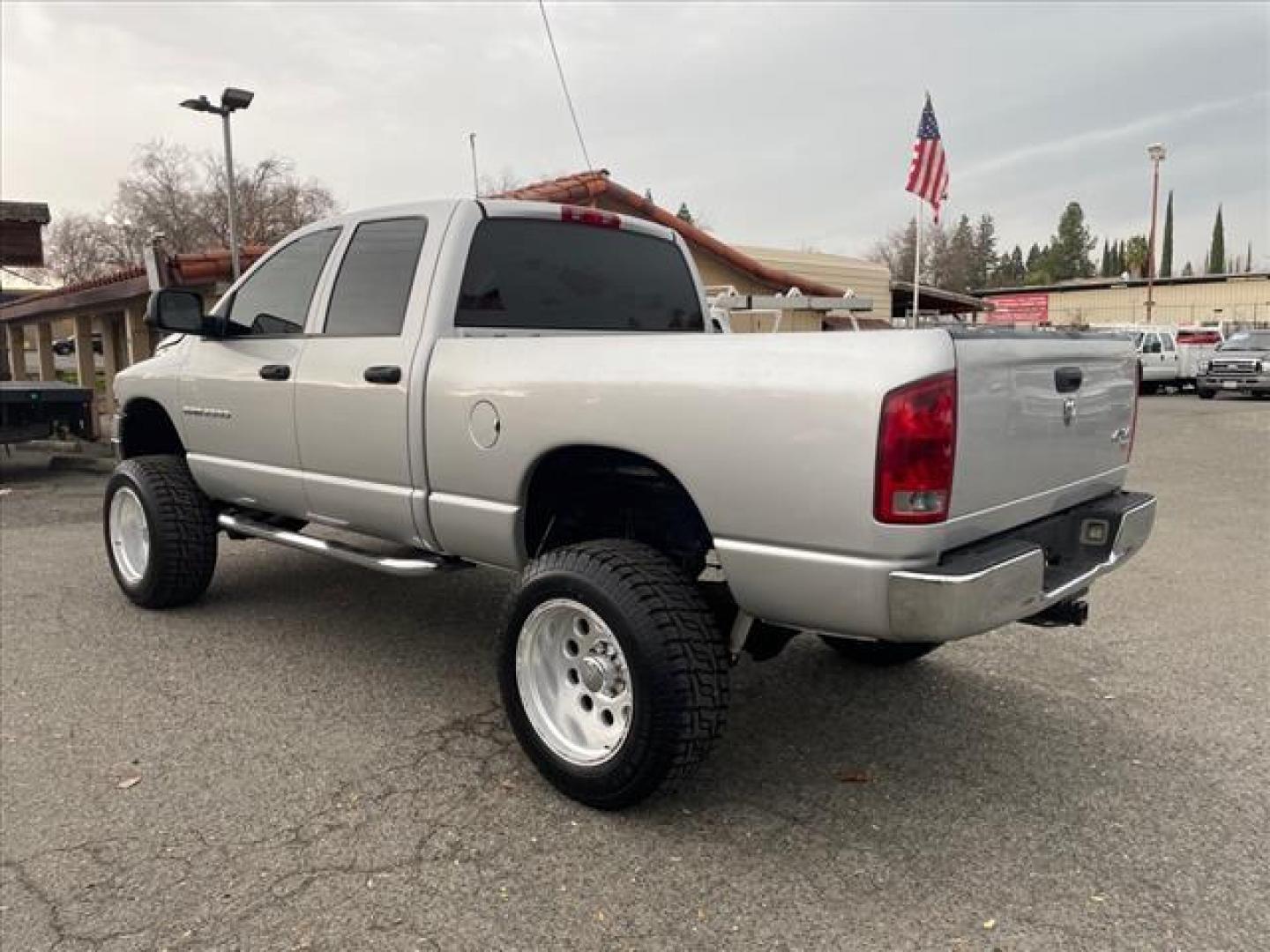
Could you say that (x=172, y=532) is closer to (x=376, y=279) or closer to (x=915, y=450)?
(x=376, y=279)

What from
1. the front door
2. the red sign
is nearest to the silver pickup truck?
the front door

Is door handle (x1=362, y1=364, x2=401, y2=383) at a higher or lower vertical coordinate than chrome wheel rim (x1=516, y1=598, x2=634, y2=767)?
higher

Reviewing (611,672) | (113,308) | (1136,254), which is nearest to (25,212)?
(113,308)

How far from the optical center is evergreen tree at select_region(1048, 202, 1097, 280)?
9219cm

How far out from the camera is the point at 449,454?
3629 millimetres

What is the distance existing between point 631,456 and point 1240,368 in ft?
86.7

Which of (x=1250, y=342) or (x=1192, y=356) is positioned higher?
(x=1250, y=342)

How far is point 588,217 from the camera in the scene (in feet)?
14.5

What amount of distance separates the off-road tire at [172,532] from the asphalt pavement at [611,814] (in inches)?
6.6

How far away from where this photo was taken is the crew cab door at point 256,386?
4465mm

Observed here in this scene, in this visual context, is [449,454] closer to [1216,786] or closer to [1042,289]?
[1216,786]

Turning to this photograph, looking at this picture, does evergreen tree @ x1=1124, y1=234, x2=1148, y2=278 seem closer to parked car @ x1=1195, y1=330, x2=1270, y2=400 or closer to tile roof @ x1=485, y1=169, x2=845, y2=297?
parked car @ x1=1195, y1=330, x2=1270, y2=400

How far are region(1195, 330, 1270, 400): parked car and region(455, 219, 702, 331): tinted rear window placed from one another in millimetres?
24757

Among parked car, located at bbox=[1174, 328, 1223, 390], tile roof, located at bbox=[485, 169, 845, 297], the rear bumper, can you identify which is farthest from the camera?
parked car, located at bbox=[1174, 328, 1223, 390]
